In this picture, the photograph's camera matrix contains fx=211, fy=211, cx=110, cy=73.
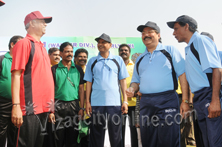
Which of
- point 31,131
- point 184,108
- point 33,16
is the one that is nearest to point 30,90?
point 31,131

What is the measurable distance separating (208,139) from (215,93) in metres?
0.54

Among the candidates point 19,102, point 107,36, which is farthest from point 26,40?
point 107,36

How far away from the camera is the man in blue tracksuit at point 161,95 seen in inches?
110

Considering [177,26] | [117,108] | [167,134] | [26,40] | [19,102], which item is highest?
[177,26]

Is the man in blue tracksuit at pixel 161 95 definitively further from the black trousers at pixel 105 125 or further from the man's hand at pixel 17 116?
the man's hand at pixel 17 116

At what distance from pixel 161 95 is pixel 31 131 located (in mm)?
1655

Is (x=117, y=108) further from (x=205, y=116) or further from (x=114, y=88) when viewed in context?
(x=205, y=116)

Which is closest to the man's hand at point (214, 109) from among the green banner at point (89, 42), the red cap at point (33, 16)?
the red cap at point (33, 16)

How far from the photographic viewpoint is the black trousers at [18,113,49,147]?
7.20 feet

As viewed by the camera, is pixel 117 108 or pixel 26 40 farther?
pixel 117 108

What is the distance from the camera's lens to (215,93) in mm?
2291

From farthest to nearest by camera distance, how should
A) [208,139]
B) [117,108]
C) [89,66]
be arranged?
[89,66] → [117,108] → [208,139]

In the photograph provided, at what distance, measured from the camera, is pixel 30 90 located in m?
2.32

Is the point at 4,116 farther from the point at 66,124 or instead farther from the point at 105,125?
the point at 105,125
